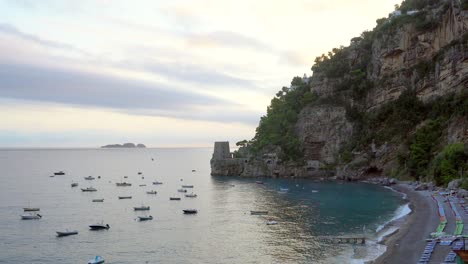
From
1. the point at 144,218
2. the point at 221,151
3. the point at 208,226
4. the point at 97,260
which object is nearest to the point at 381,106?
the point at 221,151

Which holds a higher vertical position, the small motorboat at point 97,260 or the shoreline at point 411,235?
the shoreline at point 411,235

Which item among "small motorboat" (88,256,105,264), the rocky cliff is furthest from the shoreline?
the rocky cliff

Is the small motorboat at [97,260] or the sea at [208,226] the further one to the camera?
the sea at [208,226]

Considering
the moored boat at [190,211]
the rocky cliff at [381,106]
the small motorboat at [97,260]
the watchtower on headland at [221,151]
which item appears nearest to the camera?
the small motorboat at [97,260]

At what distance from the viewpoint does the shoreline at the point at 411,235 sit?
4252 cm

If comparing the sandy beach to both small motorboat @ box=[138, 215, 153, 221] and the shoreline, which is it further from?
small motorboat @ box=[138, 215, 153, 221]

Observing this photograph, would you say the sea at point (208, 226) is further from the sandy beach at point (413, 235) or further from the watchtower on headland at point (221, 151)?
the watchtower on headland at point (221, 151)

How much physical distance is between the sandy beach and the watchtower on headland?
77.7 metres

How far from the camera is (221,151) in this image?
14675 cm

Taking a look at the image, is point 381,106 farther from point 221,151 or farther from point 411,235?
point 411,235

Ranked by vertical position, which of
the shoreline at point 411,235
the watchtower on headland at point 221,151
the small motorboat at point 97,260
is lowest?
the small motorboat at point 97,260

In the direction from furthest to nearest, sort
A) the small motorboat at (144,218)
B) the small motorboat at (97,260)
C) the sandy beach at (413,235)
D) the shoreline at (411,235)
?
the small motorboat at (144,218) → the small motorboat at (97,260) → the shoreline at (411,235) → the sandy beach at (413,235)

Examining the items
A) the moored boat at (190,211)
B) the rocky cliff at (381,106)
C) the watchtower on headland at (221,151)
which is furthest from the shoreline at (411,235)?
the watchtower on headland at (221,151)

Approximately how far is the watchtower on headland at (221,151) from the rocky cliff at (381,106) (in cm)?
788
